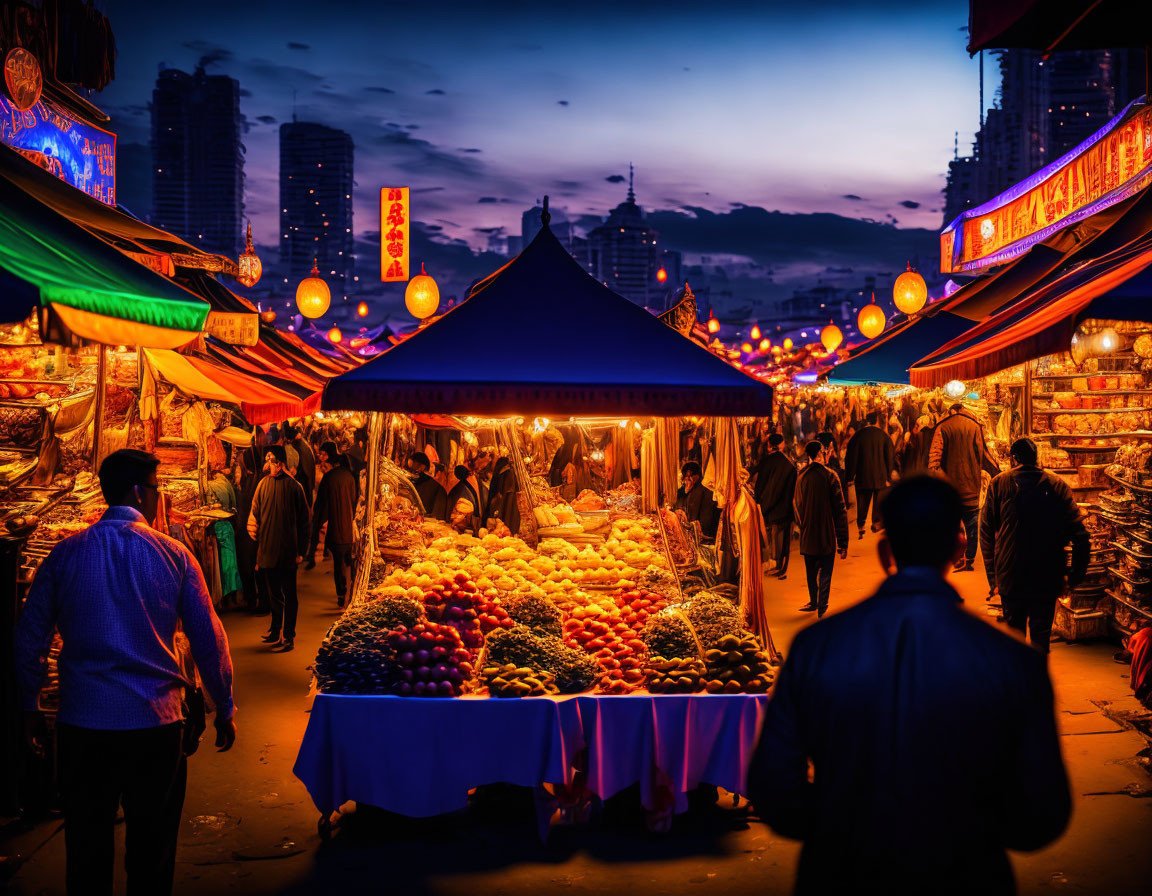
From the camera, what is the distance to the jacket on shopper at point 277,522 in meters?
8.87

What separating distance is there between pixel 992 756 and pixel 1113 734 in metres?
5.36

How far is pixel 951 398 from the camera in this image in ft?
46.0

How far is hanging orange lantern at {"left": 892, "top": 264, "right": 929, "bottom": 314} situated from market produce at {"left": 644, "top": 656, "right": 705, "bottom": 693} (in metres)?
10.8

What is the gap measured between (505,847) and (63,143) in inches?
349

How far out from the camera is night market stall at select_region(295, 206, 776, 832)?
199 inches

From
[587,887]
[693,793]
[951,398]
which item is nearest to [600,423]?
[951,398]

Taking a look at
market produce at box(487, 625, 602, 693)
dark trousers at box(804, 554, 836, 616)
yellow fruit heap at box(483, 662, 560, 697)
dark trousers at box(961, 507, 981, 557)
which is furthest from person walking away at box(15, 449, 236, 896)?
dark trousers at box(961, 507, 981, 557)

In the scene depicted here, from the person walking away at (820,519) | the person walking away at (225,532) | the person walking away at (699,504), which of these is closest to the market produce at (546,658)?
the person walking away at (699,504)

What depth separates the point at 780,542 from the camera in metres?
12.8

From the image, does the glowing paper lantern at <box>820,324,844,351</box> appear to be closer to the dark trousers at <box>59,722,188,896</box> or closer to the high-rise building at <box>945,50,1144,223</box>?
the dark trousers at <box>59,722,188,896</box>

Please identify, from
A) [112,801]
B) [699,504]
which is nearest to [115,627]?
[112,801]

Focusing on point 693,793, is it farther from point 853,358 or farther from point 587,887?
point 853,358

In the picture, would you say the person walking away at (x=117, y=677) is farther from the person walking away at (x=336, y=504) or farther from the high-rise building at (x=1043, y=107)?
the high-rise building at (x=1043, y=107)

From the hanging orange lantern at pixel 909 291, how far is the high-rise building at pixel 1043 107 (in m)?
51.4
